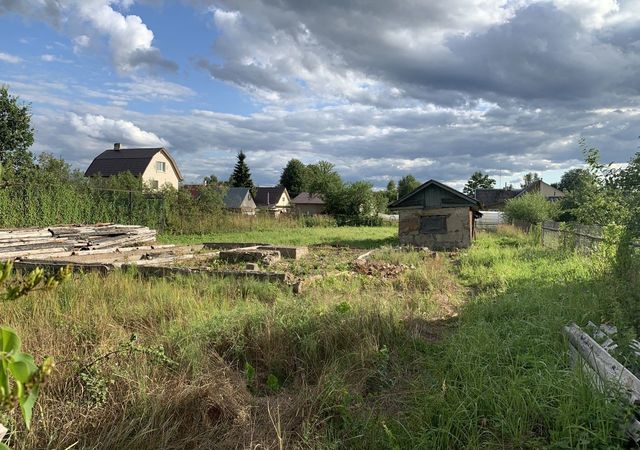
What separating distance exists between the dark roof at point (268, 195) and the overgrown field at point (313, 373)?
237 ft

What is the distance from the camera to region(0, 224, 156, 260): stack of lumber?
13.4 meters

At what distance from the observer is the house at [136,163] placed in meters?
50.3

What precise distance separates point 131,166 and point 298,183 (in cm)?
5130

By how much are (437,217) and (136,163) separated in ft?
128

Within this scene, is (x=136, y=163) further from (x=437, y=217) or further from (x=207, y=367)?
(x=207, y=367)

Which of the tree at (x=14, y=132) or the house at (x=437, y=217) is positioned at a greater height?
the tree at (x=14, y=132)

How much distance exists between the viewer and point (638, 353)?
381 centimetres

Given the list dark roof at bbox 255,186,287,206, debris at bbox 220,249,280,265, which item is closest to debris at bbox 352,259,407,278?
debris at bbox 220,249,280,265

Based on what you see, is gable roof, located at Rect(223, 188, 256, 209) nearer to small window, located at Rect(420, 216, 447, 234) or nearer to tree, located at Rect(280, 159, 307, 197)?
tree, located at Rect(280, 159, 307, 197)

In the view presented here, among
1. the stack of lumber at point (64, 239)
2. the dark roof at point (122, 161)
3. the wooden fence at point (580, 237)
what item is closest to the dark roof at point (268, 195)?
the dark roof at point (122, 161)

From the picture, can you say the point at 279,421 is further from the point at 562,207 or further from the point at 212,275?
the point at 562,207

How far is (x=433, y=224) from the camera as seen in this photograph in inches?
845

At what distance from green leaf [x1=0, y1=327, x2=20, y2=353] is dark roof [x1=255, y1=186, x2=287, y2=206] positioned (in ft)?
254

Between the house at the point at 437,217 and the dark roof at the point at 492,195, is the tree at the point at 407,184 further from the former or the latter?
the house at the point at 437,217
